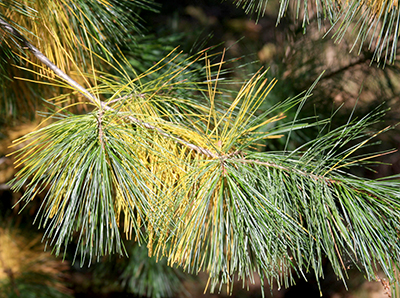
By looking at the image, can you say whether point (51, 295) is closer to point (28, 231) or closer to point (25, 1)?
point (28, 231)

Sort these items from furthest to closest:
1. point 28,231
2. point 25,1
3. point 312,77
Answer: point 28,231
point 312,77
point 25,1

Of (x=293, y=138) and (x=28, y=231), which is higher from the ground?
(x=293, y=138)

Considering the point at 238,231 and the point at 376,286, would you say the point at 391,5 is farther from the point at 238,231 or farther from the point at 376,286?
the point at 376,286

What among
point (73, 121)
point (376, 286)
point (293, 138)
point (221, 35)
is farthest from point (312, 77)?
point (376, 286)

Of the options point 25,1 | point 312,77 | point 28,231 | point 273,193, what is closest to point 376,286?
point 312,77

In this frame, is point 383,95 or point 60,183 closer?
point 60,183

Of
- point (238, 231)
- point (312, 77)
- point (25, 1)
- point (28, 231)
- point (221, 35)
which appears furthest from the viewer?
point (221, 35)

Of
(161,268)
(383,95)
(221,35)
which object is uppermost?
(221,35)

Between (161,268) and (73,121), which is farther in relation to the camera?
(161,268)

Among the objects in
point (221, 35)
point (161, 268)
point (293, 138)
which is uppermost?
point (221, 35)
